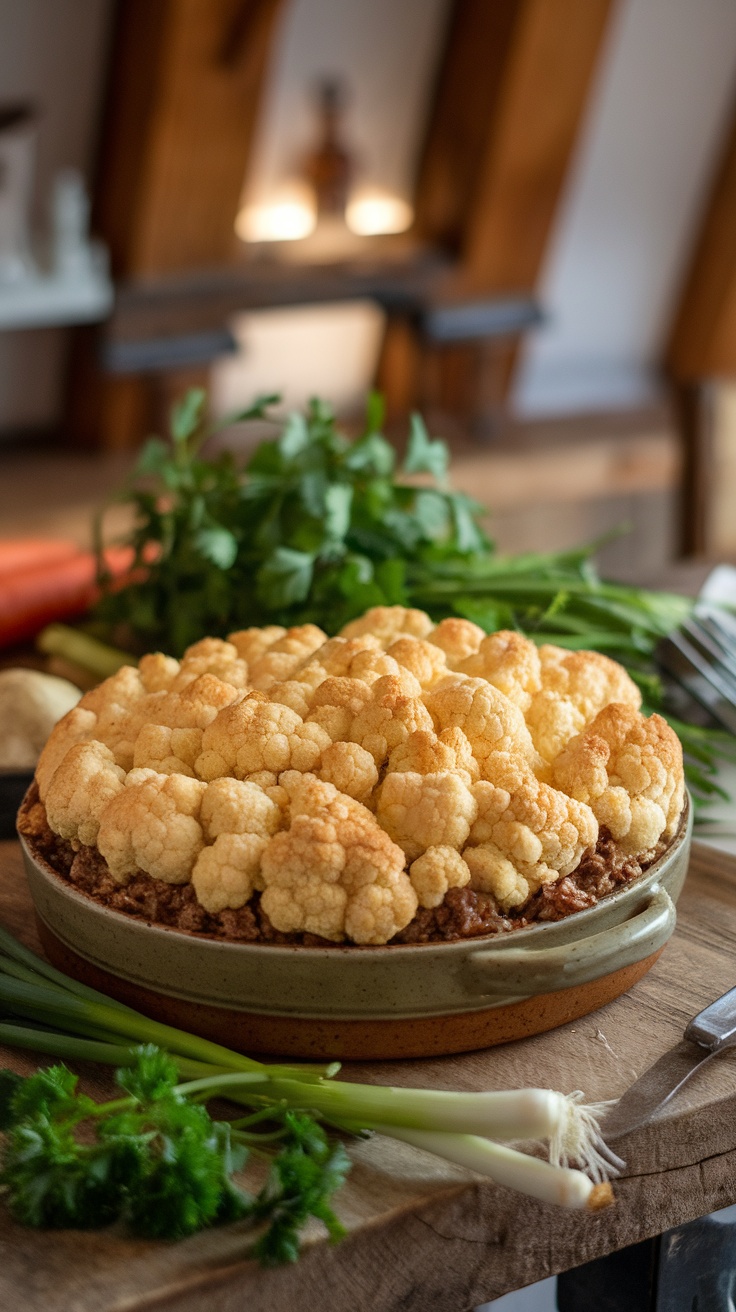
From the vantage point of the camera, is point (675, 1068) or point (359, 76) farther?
point (359, 76)

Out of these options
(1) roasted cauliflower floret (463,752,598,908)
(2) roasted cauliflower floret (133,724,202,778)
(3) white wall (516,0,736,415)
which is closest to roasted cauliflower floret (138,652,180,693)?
(2) roasted cauliflower floret (133,724,202,778)

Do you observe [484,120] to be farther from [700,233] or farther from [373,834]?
[373,834]

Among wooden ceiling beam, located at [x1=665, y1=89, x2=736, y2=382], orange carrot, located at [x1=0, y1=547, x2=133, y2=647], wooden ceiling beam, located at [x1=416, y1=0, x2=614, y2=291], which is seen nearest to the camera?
orange carrot, located at [x1=0, y1=547, x2=133, y2=647]

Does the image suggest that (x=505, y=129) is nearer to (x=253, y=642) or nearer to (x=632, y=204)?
Answer: (x=632, y=204)

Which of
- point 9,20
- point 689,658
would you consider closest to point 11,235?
point 9,20

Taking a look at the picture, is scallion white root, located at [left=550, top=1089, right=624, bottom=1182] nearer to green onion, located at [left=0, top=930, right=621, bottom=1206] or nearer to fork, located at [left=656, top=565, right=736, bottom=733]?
green onion, located at [left=0, top=930, right=621, bottom=1206]

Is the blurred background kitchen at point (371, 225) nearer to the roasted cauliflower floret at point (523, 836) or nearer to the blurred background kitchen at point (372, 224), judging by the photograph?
the blurred background kitchen at point (372, 224)

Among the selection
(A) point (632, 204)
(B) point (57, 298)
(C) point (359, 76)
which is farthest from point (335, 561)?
(A) point (632, 204)
